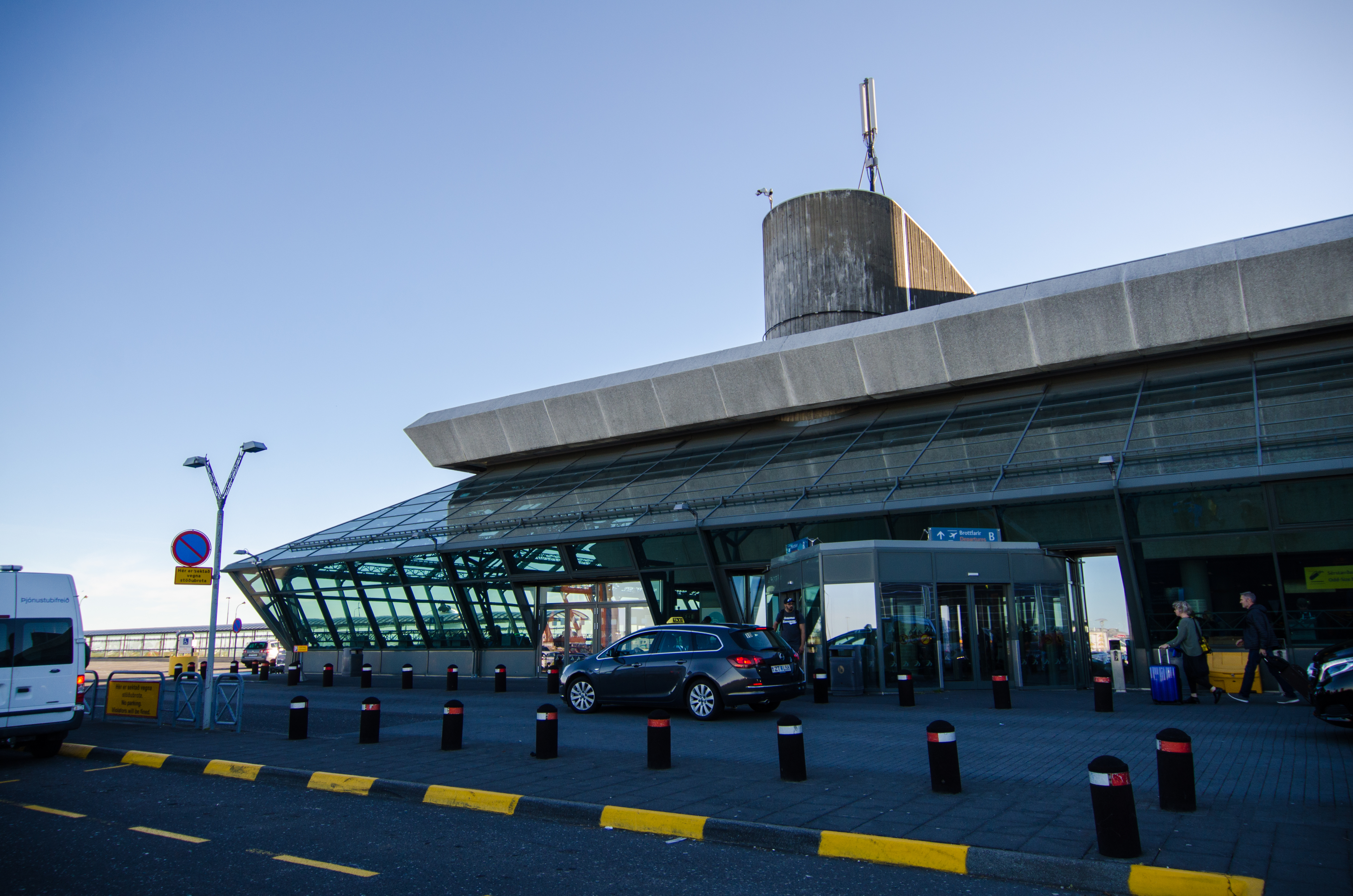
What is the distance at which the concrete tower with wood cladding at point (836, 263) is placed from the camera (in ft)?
96.5

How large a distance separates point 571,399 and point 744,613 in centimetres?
1063

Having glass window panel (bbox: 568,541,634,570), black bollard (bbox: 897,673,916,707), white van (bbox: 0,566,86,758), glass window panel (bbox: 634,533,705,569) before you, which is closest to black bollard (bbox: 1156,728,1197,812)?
black bollard (bbox: 897,673,916,707)

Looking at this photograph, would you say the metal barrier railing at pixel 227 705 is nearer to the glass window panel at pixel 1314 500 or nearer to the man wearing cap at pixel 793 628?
the man wearing cap at pixel 793 628

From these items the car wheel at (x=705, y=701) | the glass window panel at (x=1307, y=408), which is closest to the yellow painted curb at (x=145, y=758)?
the car wheel at (x=705, y=701)

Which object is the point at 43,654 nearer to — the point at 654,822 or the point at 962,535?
the point at 654,822

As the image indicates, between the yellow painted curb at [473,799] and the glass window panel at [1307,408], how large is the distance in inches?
645

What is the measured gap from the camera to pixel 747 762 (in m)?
9.63

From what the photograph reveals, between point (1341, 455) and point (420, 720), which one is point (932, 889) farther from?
point (1341, 455)

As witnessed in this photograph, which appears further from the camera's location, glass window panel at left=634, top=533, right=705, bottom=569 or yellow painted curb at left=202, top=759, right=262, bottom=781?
glass window panel at left=634, top=533, right=705, bottom=569

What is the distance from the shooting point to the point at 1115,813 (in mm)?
5746

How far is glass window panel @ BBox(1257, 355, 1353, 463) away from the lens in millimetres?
17312

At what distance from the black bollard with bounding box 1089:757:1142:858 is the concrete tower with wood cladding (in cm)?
2391

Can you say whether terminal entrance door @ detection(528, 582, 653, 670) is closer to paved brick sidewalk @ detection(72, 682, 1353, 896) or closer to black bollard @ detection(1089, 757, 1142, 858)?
paved brick sidewalk @ detection(72, 682, 1353, 896)

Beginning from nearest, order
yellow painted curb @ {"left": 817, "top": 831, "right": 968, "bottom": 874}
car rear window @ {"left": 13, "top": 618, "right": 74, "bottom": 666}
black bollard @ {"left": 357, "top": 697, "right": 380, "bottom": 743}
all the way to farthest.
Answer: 1. yellow painted curb @ {"left": 817, "top": 831, "right": 968, "bottom": 874}
2. car rear window @ {"left": 13, "top": 618, "right": 74, "bottom": 666}
3. black bollard @ {"left": 357, "top": 697, "right": 380, "bottom": 743}
